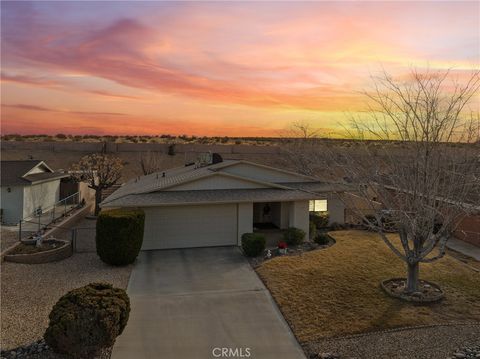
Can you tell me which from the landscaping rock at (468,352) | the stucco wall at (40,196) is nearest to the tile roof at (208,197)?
the stucco wall at (40,196)

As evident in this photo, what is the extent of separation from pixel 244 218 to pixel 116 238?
6.23 metres

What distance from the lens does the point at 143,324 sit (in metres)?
10.4

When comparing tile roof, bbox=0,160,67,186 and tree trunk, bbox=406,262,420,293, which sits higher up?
tile roof, bbox=0,160,67,186

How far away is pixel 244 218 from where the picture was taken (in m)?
18.8

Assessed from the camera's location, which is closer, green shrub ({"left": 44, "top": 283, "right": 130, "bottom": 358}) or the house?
green shrub ({"left": 44, "top": 283, "right": 130, "bottom": 358})

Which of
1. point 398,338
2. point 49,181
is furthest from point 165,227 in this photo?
point 49,181

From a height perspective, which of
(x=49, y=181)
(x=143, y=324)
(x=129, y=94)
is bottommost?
(x=143, y=324)

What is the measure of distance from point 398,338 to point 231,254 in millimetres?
8804

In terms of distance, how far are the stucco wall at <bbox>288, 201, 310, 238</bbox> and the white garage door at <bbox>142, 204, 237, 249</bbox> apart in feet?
9.72

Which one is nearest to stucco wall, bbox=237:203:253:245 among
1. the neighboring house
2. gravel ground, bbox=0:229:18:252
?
gravel ground, bbox=0:229:18:252

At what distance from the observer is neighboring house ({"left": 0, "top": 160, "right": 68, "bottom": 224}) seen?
74.7 ft

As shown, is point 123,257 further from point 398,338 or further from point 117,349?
point 398,338

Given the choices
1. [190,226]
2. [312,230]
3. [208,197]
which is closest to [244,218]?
[208,197]

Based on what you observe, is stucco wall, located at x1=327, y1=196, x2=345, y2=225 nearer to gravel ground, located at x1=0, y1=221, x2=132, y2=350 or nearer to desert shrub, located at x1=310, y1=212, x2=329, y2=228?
desert shrub, located at x1=310, y1=212, x2=329, y2=228
